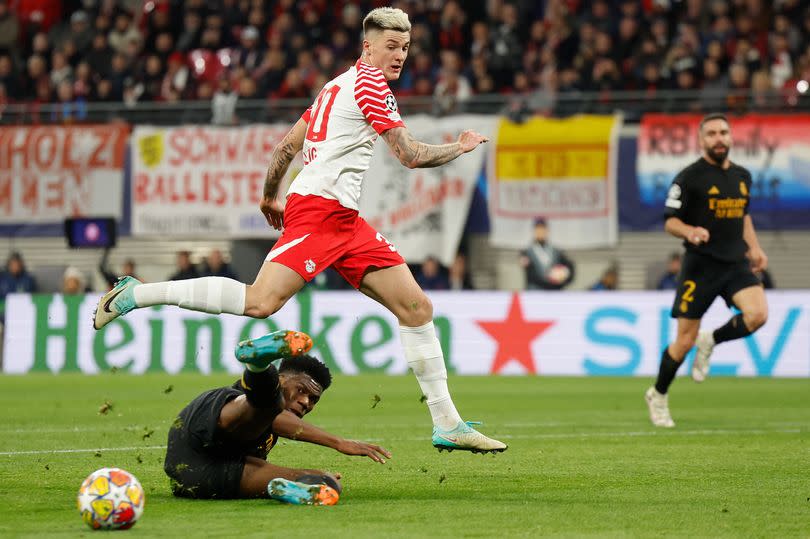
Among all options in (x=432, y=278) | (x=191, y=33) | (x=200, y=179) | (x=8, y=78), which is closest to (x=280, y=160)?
(x=432, y=278)

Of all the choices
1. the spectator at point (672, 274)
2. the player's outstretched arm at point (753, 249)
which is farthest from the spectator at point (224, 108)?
the player's outstretched arm at point (753, 249)

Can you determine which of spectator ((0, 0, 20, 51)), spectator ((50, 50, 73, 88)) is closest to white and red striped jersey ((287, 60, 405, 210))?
spectator ((50, 50, 73, 88))

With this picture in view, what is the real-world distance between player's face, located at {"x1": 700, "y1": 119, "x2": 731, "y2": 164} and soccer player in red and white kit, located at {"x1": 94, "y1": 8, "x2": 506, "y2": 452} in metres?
4.58


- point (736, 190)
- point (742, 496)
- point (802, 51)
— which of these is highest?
point (802, 51)

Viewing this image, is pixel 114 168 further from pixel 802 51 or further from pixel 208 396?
pixel 208 396

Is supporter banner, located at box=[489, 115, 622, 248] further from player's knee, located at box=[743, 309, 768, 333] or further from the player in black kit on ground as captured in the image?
the player in black kit on ground

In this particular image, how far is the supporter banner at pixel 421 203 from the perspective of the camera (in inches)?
865

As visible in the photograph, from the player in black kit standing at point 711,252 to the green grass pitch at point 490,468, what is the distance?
0.73m

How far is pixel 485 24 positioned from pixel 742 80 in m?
4.62

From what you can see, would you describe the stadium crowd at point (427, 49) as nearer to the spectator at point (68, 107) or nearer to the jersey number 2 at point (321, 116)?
the spectator at point (68, 107)

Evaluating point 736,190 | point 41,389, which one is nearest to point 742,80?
point 736,190

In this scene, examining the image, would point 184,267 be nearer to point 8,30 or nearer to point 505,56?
point 505,56

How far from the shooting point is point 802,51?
2119cm

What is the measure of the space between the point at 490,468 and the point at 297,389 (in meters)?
1.92
